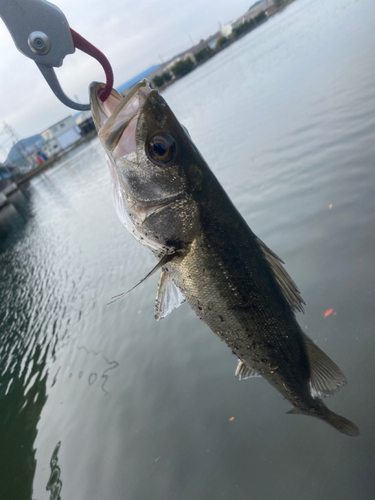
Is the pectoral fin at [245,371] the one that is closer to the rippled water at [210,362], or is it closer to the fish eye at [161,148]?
the rippled water at [210,362]

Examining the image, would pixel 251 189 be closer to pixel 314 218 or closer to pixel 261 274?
pixel 314 218

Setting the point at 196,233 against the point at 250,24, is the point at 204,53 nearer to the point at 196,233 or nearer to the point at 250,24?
the point at 250,24

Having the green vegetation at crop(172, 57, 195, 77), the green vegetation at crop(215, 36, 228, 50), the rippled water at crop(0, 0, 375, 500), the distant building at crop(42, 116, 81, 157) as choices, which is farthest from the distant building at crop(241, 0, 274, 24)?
the distant building at crop(42, 116, 81, 157)

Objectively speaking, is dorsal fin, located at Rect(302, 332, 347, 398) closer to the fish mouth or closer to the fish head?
the fish head

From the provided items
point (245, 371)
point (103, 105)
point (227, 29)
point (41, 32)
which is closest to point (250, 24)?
point (227, 29)

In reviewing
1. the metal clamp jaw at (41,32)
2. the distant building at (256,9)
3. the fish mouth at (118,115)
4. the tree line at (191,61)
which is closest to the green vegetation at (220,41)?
the tree line at (191,61)

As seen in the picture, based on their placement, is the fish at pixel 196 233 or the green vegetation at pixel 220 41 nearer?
the fish at pixel 196 233

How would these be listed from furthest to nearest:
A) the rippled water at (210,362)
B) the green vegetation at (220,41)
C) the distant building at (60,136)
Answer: the distant building at (60,136) → the green vegetation at (220,41) → the rippled water at (210,362)
